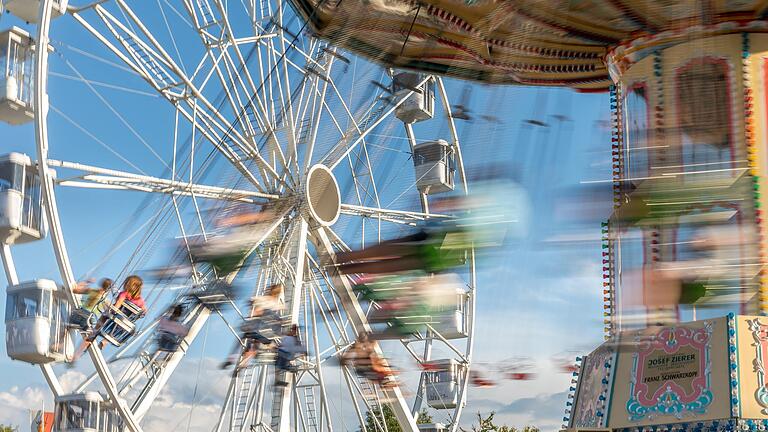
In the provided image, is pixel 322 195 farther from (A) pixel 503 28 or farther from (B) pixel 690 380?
(B) pixel 690 380

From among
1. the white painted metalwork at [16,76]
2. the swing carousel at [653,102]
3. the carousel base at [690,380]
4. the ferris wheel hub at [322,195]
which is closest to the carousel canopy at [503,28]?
the swing carousel at [653,102]

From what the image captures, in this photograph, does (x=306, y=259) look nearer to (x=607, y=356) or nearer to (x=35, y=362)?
(x=35, y=362)

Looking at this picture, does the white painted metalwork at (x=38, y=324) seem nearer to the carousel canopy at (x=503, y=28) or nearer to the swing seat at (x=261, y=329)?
the swing seat at (x=261, y=329)

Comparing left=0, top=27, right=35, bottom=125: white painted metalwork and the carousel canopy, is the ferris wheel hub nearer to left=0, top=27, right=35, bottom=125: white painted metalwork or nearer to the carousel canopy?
left=0, top=27, right=35, bottom=125: white painted metalwork

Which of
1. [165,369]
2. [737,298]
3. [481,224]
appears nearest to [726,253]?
[481,224]

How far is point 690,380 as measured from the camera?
10820mm

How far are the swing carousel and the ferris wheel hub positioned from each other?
245 inches

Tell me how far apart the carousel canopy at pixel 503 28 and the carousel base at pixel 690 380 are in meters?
2.94

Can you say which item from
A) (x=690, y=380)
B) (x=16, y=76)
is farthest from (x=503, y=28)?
(x=16, y=76)

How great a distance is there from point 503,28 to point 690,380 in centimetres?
394

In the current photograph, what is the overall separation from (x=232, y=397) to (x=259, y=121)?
4394mm

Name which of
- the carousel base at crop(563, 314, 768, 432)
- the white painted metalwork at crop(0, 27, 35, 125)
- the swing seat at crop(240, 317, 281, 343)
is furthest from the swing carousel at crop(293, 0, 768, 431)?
the white painted metalwork at crop(0, 27, 35, 125)

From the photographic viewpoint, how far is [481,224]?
278 inches

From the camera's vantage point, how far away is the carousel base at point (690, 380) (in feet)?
34.3
